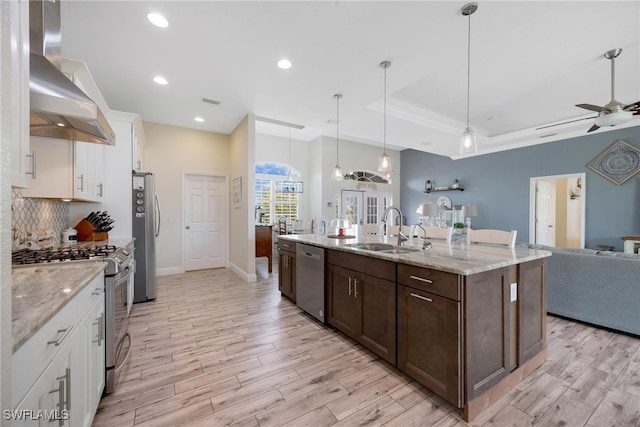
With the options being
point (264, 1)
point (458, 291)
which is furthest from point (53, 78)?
point (458, 291)

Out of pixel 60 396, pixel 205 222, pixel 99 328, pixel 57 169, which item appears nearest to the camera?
pixel 60 396

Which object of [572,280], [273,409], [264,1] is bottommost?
[273,409]

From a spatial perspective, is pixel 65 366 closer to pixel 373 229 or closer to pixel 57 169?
pixel 57 169

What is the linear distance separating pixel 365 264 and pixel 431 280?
0.61 meters

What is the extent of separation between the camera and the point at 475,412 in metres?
1.53

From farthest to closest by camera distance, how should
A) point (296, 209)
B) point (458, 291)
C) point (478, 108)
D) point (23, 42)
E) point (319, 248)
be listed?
1. point (296, 209)
2. point (478, 108)
3. point (319, 248)
4. point (458, 291)
5. point (23, 42)

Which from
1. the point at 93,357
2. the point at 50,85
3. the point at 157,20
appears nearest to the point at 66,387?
the point at 93,357

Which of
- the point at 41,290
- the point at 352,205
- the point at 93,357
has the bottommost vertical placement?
the point at 93,357

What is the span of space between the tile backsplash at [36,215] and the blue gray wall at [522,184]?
8.28 metres

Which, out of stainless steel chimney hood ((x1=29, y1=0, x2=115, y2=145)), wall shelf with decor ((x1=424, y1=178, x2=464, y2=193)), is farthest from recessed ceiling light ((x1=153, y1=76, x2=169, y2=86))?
wall shelf with decor ((x1=424, y1=178, x2=464, y2=193))

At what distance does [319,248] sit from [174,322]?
6.02ft

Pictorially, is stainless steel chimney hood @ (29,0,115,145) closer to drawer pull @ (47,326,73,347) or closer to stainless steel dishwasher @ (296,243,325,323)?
drawer pull @ (47,326,73,347)

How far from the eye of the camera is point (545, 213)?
623cm

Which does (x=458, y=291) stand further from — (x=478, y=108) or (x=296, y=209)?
(x=296, y=209)
